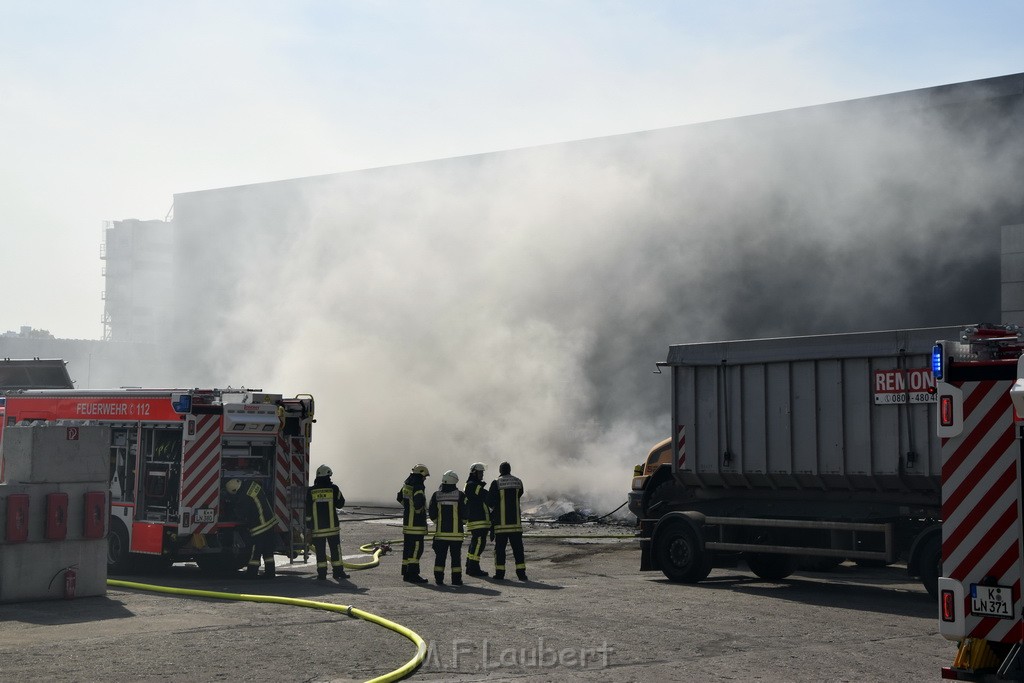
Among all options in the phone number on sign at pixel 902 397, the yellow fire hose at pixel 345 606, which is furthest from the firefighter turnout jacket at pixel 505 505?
the phone number on sign at pixel 902 397

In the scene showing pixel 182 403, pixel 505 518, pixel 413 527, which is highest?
pixel 182 403

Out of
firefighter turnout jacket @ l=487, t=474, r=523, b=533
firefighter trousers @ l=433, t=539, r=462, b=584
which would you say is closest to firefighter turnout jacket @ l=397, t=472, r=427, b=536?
firefighter trousers @ l=433, t=539, r=462, b=584

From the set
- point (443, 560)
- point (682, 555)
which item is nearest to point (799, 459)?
point (682, 555)

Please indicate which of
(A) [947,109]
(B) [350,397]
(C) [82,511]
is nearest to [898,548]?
(C) [82,511]

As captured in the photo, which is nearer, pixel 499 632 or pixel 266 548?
pixel 499 632

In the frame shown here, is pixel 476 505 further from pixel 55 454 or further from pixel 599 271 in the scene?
pixel 599 271

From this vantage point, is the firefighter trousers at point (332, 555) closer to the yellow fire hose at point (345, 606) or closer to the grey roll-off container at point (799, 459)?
the yellow fire hose at point (345, 606)

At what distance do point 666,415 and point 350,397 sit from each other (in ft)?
30.8

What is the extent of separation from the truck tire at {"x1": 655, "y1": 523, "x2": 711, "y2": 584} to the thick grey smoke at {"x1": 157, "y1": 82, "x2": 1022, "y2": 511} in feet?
34.8

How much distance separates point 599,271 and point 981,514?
2585 centimetres

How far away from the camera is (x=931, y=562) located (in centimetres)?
1169

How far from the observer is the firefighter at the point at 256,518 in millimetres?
13742

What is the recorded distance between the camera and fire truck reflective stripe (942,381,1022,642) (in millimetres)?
4953

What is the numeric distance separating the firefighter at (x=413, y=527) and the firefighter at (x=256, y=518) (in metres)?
1.66
